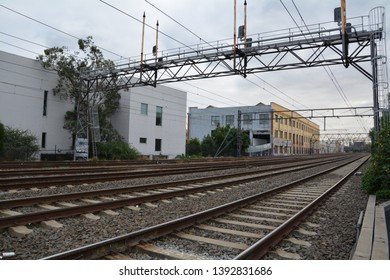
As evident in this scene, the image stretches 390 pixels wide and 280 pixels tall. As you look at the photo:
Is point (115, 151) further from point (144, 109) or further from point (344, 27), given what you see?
point (344, 27)

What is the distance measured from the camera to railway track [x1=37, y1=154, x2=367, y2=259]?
408 cm

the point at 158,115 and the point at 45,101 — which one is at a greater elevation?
the point at 158,115

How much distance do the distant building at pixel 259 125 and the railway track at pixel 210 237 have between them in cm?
5071

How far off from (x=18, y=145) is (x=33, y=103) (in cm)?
532

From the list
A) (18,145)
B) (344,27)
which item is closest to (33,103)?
(18,145)

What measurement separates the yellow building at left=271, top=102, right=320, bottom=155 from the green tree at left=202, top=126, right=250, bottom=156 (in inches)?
413

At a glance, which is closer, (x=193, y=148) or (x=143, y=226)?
(x=143, y=226)

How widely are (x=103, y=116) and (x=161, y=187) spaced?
23.9 meters

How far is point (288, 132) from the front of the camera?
245 ft

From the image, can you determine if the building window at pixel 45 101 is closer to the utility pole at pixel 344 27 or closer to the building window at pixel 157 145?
the building window at pixel 157 145

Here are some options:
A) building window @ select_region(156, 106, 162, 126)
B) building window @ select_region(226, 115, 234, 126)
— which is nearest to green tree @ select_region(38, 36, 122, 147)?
building window @ select_region(156, 106, 162, 126)

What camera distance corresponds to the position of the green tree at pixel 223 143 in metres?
47.1

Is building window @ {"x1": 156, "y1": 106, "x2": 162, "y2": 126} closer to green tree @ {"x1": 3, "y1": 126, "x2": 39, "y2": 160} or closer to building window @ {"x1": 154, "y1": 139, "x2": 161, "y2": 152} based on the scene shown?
building window @ {"x1": 154, "y1": 139, "x2": 161, "y2": 152}

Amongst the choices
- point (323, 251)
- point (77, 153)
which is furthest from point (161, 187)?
point (77, 153)
